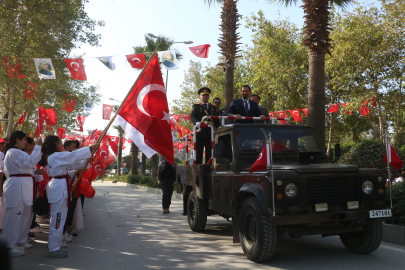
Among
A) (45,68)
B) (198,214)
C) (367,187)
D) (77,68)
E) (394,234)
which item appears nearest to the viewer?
(367,187)

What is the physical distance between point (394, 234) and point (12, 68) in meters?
15.5

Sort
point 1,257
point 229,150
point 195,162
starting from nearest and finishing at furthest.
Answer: point 1,257 < point 229,150 < point 195,162

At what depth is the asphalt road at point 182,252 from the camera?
550 cm

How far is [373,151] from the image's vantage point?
14.7 m

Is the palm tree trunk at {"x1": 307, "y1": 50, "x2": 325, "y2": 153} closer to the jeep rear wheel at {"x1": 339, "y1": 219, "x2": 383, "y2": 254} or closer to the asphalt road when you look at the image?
the asphalt road

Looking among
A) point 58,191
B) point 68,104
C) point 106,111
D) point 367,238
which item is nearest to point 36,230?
point 58,191

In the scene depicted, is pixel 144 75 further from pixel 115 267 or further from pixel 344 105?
pixel 344 105

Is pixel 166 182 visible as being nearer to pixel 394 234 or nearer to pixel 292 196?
pixel 394 234

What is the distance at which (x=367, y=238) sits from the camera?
229 inches

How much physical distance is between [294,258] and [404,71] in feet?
54.5

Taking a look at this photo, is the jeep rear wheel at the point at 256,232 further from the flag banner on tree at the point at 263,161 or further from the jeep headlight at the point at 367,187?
the jeep headlight at the point at 367,187

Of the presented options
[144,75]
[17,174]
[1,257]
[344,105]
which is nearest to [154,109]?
[144,75]

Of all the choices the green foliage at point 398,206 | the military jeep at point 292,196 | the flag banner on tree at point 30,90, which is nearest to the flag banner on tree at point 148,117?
the military jeep at point 292,196

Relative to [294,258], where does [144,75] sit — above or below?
above
